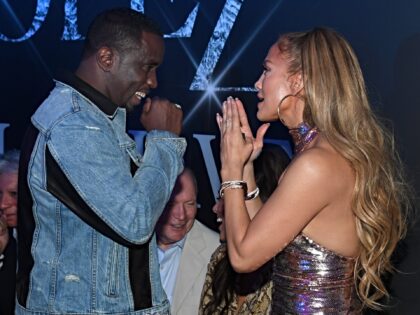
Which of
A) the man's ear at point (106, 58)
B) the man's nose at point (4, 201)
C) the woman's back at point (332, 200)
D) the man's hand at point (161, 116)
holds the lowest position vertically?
the man's nose at point (4, 201)

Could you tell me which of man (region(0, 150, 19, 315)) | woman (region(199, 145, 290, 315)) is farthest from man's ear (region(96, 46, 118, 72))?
man (region(0, 150, 19, 315))

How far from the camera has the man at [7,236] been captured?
316 centimetres

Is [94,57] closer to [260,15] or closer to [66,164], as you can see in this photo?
[66,164]

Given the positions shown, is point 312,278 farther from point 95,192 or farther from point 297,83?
point 95,192

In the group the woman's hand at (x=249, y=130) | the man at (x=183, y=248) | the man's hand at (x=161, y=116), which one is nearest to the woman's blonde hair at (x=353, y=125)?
the woman's hand at (x=249, y=130)

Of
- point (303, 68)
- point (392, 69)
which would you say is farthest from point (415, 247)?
point (303, 68)

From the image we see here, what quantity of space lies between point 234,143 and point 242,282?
0.92 m

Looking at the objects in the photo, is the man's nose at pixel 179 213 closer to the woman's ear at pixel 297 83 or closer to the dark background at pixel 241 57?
the dark background at pixel 241 57

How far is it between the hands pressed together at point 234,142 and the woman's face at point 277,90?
0.08 meters

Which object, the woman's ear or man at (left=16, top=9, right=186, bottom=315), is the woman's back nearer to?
the woman's ear

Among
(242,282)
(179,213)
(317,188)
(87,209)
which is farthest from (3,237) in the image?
(317,188)

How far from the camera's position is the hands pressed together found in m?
2.19

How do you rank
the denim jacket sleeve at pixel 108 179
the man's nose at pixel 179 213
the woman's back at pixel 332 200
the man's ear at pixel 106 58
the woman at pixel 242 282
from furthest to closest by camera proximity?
the man's nose at pixel 179 213
the woman at pixel 242 282
the man's ear at pixel 106 58
the woman's back at pixel 332 200
the denim jacket sleeve at pixel 108 179

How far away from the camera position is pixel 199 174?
390cm
